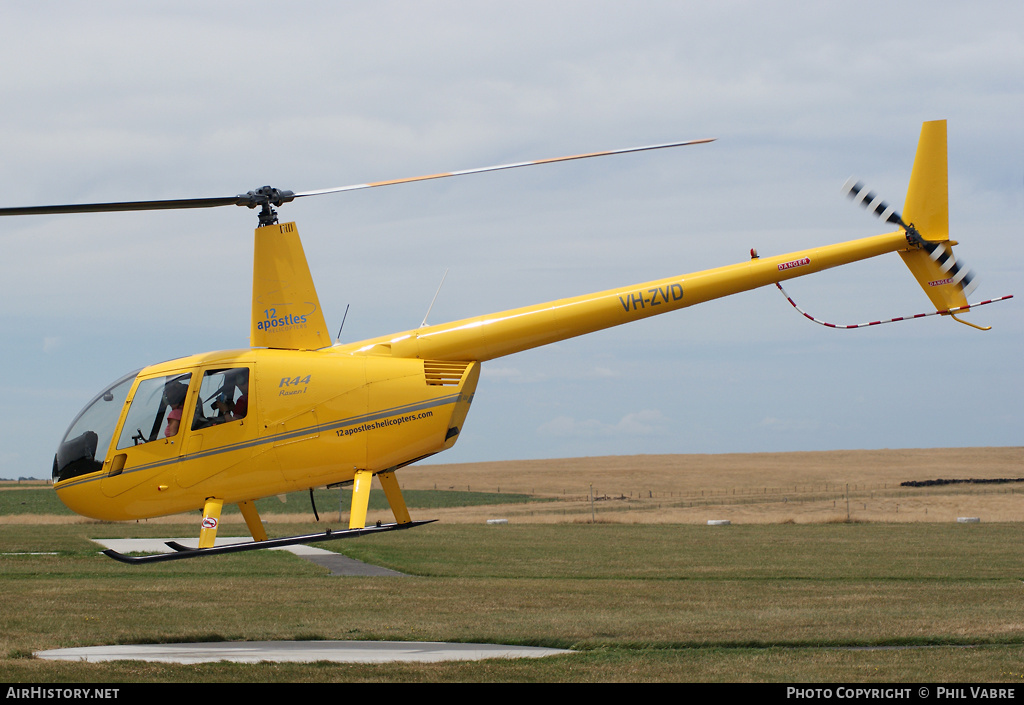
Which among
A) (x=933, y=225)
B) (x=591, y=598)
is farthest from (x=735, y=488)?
(x=933, y=225)

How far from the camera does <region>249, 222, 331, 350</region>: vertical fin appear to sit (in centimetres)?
1370

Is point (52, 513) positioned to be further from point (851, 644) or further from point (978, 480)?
point (978, 480)

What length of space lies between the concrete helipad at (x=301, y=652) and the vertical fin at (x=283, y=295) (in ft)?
15.1

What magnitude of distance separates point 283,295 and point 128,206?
2.33m

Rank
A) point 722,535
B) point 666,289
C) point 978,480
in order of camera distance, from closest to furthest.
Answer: point 666,289 → point 722,535 → point 978,480

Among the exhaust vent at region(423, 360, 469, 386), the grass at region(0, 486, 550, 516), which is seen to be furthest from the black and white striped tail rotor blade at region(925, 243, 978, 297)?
the grass at region(0, 486, 550, 516)

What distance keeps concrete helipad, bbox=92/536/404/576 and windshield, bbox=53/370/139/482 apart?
12.6 meters

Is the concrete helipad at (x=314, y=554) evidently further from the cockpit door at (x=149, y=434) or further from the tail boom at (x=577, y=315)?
the tail boom at (x=577, y=315)

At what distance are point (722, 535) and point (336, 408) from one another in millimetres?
30417

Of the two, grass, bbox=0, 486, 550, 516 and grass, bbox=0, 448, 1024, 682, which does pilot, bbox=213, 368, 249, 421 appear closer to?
grass, bbox=0, 448, 1024, 682

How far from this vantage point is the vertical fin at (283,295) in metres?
13.7

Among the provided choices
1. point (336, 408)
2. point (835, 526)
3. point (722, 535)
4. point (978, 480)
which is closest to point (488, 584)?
point (336, 408)
